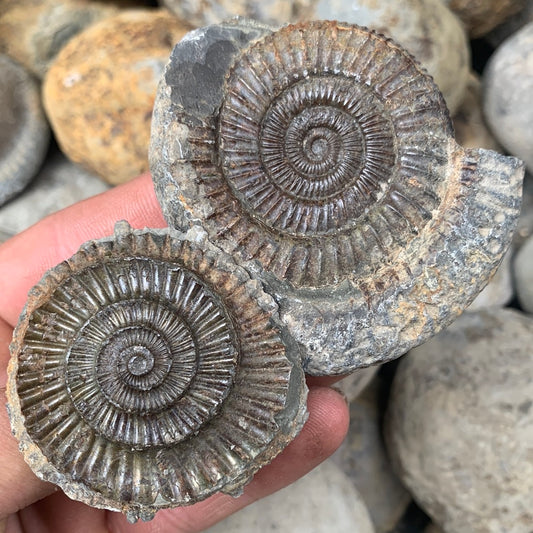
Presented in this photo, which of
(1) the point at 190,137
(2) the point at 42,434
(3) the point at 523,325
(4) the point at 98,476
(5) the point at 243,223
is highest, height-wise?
(1) the point at 190,137

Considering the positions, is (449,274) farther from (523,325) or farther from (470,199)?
(523,325)

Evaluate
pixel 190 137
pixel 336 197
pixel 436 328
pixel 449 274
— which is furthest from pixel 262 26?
pixel 436 328

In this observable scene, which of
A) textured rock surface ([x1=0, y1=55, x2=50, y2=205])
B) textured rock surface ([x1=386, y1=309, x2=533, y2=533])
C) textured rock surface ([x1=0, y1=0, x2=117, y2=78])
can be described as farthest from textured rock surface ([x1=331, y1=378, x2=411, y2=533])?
textured rock surface ([x1=0, y1=0, x2=117, y2=78])

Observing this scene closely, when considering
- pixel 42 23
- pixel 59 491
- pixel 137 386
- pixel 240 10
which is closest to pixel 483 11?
pixel 240 10

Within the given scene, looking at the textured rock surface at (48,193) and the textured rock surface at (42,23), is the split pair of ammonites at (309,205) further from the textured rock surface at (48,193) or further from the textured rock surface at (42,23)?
the textured rock surface at (42,23)

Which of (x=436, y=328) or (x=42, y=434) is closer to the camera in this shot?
(x=42, y=434)

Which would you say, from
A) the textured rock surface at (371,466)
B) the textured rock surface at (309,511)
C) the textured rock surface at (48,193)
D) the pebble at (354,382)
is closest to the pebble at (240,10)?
the textured rock surface at (48,193)

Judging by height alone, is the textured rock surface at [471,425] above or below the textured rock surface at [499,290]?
below
